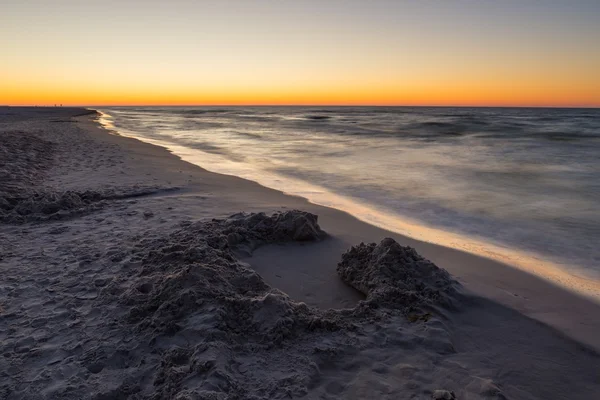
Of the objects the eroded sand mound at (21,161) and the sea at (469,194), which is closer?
the sea at (469,194)

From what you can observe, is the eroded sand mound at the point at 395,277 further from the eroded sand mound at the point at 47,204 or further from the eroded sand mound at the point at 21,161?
the eroded sand mound at the point at 21,161

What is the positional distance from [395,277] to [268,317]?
1249mm

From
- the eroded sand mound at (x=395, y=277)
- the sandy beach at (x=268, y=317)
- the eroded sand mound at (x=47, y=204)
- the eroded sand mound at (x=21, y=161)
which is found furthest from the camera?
the eroded sand mound at (x=21, y=161)

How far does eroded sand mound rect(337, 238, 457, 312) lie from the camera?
3.21m

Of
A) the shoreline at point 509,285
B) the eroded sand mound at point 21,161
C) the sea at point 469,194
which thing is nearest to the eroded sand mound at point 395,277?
the shoreline at point 509,285

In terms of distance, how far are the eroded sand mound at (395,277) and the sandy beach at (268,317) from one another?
1 centimetres

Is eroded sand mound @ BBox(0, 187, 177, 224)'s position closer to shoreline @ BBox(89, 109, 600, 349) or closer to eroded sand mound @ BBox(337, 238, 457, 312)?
shoreline @ BBox(89, 109, 600, 349)

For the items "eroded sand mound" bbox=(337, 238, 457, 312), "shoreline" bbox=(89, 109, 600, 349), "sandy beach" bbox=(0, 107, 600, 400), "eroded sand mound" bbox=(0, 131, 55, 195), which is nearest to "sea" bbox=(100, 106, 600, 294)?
"shoreline" bbox=(89, 109, 600, 349)

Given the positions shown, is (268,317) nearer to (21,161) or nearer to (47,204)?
(47,204)

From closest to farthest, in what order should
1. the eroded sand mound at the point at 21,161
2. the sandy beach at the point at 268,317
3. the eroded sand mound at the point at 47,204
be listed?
the sandy beach at the point at 268,317
the eroded sand mound at the point at 47,204
the eroded sand mound at the point at 21,161

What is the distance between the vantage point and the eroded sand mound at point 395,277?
10.5ft

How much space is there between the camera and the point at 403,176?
1047 cm

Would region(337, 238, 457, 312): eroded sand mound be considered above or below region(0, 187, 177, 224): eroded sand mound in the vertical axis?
below

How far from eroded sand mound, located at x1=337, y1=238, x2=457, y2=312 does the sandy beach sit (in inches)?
0.6
